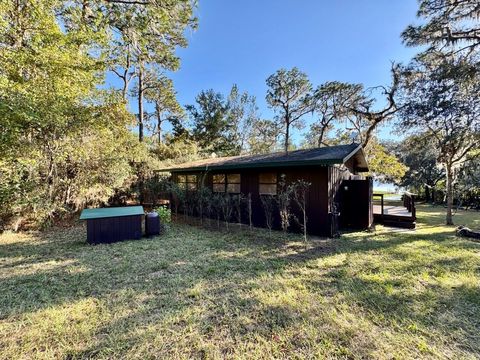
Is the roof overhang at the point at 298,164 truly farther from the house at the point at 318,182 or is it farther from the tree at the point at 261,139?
the tree at the point at 261,139

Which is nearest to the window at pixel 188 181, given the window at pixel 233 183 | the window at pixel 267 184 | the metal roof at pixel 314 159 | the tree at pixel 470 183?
→ the metal roof at pixel 314 159

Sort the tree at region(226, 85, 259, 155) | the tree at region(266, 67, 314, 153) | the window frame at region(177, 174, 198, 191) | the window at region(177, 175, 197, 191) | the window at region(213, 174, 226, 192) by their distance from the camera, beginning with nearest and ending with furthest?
the window at region(213, 174, 226, 192) → the window frame at region(177, 174, 198, 191) → the window at region(177, 175, 197, 191) → the tree at region(266, 67, 314, 153) → the tree at region(226, 85, 259, 155)

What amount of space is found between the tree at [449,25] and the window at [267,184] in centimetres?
860

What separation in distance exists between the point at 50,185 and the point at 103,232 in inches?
122

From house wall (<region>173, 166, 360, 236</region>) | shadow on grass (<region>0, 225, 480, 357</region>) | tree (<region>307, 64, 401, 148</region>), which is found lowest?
shadow on grass (<region>0, 225, 480, 357</region>)

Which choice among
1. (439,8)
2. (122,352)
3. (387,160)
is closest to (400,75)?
(439,8)

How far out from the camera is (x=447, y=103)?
9.19 m

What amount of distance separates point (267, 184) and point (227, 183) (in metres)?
1.95

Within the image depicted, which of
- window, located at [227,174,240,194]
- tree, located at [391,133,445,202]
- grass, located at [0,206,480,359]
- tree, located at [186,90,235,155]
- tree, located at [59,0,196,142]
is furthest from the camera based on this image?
tree, located at [186,90,235,155]

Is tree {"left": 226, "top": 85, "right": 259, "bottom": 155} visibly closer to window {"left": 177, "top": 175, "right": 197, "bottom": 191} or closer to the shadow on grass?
window {"left": 177, "top": 175, "right": 197, "bottom": 191}

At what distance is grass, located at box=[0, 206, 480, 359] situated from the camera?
225 cm

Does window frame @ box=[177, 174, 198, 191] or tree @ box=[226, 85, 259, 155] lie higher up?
tree @ box=[226, 85, 259, 155]

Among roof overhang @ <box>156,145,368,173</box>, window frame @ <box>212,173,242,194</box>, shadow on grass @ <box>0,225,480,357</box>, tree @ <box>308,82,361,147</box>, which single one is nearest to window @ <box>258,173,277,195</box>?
roof overhang @ <box>156,145,368,173</box>

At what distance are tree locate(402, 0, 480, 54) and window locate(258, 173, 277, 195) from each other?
8.60 m
